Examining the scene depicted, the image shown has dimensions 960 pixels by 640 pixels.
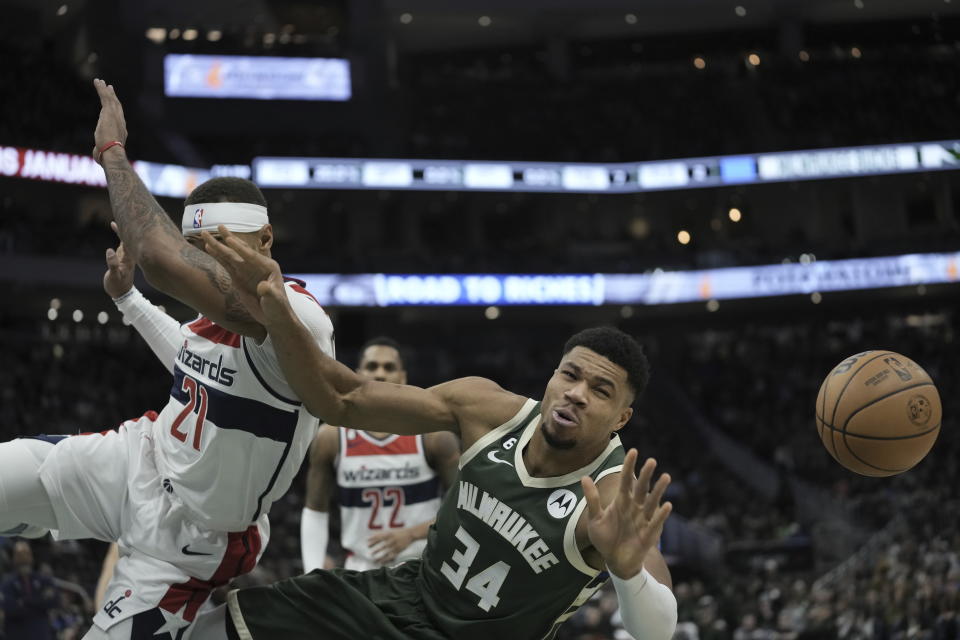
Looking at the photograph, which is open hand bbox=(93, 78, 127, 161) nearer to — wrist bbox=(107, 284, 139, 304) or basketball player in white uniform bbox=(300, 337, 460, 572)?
wrist bbox=(107, 284, 139, 304)

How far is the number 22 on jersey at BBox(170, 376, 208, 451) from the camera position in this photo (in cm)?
405

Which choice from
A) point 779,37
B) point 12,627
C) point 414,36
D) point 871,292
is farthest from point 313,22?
point 12,627

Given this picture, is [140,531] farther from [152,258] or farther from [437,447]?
[437,447]

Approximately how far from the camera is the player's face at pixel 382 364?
6.97 m

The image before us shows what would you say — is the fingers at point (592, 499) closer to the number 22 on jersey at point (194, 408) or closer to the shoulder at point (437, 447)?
the number 22 on jersey at point (194, 408)

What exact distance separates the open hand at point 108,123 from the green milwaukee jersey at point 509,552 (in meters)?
1.81

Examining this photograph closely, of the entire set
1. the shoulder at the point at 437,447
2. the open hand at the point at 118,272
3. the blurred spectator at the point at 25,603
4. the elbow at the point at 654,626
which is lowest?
the blurred spectator at the point at 25,603

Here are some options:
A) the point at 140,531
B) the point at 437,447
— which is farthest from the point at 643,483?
the point at 437,447

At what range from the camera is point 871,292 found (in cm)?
2989

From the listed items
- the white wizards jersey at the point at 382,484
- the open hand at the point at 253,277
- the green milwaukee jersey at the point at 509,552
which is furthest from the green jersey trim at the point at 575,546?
the white wizards jersey at the point at 382,484

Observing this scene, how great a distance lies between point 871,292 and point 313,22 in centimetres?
1777

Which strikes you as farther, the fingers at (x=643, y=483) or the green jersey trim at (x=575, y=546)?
the green jersey trim at (x=575, y=546)

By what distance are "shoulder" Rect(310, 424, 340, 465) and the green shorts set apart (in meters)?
2.67

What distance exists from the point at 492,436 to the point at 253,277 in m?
1.12
